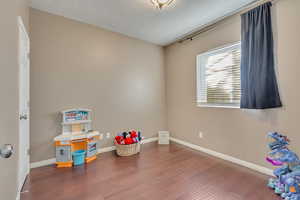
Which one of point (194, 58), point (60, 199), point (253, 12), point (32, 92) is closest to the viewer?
point (60, 199)

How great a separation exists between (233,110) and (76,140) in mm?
2986

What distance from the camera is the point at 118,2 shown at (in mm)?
2258

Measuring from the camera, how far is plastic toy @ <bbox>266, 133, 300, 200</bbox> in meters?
1.56

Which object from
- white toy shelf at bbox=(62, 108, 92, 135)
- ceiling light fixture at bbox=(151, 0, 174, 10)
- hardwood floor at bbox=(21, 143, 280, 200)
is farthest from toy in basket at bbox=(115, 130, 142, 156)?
ceiling light fixture at bbox=(151, 0, 174, 10)

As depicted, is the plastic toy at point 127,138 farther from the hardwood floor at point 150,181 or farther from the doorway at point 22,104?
the doorway at point 22,104

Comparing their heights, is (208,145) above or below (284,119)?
below

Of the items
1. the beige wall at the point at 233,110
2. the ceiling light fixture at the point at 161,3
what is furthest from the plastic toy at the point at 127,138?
the ceiling light fixture at the point at 161,3

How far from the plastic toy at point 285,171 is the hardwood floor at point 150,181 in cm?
12

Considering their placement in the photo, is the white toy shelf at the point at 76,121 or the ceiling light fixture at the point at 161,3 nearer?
the ceiling light fixture at the point at 161,3

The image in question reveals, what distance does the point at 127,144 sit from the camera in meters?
2.90

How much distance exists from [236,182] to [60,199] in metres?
2.38

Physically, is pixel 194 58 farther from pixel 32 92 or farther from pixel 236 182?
pixel 32 92

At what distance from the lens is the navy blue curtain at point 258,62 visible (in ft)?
6.75
